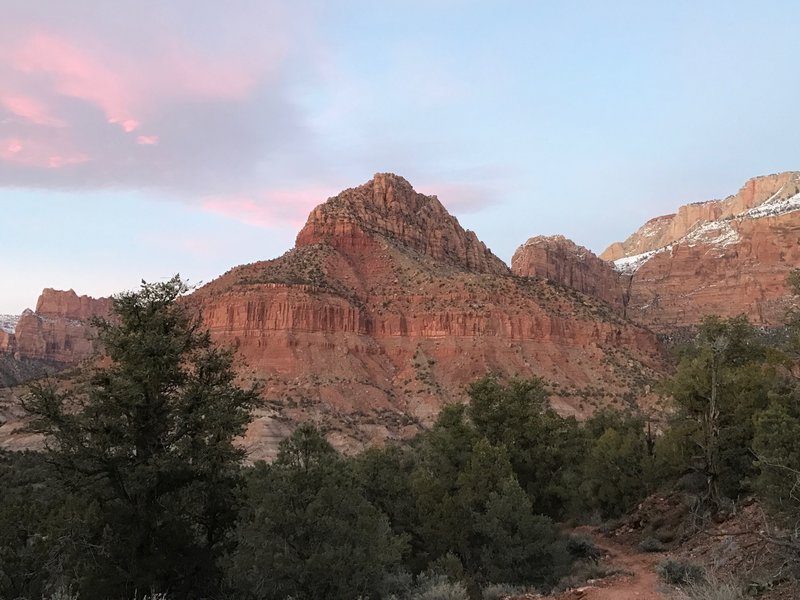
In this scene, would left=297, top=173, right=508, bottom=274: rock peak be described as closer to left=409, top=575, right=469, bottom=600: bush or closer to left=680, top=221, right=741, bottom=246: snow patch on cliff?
left=680, top=221, right=741, bottom=246: snow patch on cliff

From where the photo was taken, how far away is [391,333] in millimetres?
92750

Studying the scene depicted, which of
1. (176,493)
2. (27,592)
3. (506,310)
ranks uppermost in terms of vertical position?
(506,310)

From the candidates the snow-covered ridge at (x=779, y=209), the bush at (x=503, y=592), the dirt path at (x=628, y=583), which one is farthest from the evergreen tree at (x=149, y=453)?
the snow-covered ridge at (x=779, y=209)

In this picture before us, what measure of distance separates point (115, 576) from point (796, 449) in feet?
52.5

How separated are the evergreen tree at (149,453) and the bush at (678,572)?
Answer: 34.0 ft

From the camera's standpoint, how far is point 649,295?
167 meters

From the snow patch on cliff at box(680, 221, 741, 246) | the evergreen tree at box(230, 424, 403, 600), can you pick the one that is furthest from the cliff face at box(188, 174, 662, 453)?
the snow patch on cliff at box(680, 221, 741, 246)

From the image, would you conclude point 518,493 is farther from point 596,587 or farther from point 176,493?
point 176,493

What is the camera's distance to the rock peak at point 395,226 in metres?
106

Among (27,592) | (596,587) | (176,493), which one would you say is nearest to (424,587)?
(596,587)

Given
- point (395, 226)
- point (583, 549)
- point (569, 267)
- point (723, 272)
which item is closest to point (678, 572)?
point (583, 549)

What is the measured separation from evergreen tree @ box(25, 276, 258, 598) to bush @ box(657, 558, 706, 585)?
10.4 meters

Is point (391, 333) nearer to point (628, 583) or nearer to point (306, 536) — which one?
point (628, 583)

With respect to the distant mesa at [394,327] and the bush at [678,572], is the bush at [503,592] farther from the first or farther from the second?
the distant mesa at [394,327]
